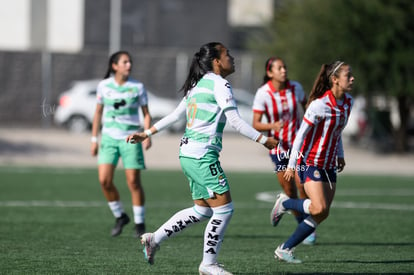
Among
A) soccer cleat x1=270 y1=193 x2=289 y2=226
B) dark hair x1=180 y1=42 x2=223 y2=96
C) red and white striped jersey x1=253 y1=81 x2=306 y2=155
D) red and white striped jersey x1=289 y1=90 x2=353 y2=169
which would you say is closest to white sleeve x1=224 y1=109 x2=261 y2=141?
dark hair x1=180 y1=42 x2=223 y2=96

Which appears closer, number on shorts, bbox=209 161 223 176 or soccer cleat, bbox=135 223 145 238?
number on shorts, bbox=209 161 223 176

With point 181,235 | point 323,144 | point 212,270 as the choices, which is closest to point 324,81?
point 323,144

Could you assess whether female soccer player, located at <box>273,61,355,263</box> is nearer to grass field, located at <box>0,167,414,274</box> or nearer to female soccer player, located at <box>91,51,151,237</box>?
grass field, located at <box>0,167,414,274</box>

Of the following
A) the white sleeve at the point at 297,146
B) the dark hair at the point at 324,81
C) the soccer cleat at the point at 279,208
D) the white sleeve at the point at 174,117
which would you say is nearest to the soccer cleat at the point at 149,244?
the white sleeve at the point at 174,117

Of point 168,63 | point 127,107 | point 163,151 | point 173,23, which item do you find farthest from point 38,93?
point 127,107

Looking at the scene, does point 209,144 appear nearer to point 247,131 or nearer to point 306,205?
point 247,131

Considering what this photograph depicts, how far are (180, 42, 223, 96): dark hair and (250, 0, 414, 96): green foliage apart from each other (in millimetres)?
22001

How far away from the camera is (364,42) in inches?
1188

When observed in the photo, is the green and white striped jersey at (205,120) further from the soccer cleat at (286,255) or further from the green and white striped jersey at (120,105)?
the green and white striped jersey at (120,105)

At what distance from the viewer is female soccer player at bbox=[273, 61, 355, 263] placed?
362 inches

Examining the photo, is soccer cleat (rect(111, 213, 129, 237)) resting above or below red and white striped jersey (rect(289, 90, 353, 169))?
below

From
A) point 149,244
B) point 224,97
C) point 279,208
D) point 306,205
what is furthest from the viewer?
point 279,208

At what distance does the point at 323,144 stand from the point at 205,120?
1748mm

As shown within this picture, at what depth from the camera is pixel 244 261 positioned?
9.50 m
